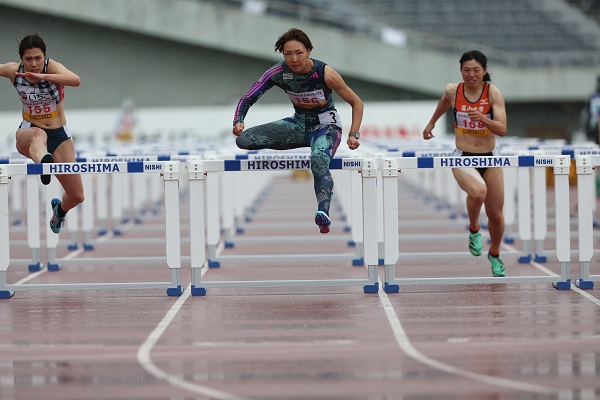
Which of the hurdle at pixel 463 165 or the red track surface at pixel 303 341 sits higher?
the hurdle at pixel 463 165

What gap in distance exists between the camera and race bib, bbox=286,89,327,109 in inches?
→ 361

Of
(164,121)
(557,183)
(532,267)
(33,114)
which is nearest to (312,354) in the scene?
(557,183)

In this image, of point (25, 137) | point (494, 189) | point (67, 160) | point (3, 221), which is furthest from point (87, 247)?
point (494, 189)

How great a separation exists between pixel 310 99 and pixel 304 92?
0.27 feet

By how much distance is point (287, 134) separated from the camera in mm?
9391

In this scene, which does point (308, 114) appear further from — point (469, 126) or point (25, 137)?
point (25, 137)

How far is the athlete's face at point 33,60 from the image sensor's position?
9305 millimetres

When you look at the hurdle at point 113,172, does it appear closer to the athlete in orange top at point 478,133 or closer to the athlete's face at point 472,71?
the athlete in orange top at point 478,133

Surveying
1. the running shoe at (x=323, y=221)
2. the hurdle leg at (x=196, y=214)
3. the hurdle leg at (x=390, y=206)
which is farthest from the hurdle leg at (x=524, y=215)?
the hurdle leg at (x=196, y=214)

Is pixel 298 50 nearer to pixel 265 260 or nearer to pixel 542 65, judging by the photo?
pixel 265 260

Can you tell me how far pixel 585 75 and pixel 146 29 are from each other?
12380 millimetres

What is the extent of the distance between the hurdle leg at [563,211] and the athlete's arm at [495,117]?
51 cm

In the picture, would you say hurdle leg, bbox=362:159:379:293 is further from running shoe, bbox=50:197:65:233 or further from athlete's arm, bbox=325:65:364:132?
running shoe, bbox=50:197:65:233

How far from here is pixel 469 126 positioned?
32.8 feet
